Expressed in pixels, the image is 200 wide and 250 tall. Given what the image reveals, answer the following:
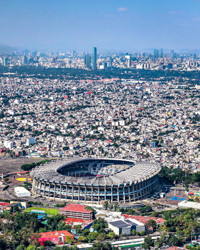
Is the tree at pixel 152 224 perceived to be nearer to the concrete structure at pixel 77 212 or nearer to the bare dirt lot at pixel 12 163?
the concrete structure at pixel 77 212

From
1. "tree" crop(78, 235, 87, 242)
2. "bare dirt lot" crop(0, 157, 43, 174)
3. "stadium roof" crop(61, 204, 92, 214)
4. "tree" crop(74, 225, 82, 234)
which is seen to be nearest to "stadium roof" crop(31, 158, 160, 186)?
"stadium roof" crop(61, 204, 92, 214)

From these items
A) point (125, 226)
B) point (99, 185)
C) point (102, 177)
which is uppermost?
point (102, 177)

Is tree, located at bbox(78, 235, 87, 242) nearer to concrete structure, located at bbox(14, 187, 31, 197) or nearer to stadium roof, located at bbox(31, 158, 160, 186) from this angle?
stadium roof, located at bbox(31, 158, 160, 186)

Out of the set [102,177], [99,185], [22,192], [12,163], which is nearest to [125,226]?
[99,185]

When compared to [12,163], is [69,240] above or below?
above

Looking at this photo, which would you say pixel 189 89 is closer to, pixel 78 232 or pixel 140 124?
pixel 140 124

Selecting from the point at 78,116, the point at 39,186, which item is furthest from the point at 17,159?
the point at 78,116

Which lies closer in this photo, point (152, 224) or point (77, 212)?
point (152, 224)

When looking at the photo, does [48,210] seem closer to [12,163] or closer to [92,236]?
[92,236]

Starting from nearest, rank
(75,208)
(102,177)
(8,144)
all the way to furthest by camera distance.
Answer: (75,208), (102,177), (8,144)
